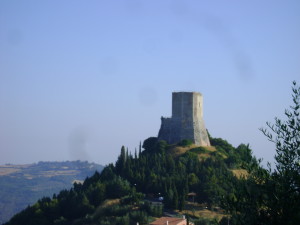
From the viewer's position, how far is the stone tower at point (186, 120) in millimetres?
86562

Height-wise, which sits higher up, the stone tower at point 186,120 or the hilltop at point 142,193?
the stone tower at point 186,120

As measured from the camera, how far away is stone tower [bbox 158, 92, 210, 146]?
86.6 meters

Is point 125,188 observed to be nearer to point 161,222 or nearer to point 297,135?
point 161,222

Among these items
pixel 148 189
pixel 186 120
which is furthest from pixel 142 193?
pixel 186 120

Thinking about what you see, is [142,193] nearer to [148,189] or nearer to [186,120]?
[148,189]

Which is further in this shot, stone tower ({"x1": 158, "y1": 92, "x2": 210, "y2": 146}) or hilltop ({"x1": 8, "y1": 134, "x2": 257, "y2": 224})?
stone tower ({"x1": 158, "y1": 92, "x2": 210, "y2": 146})

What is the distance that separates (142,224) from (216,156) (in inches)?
978

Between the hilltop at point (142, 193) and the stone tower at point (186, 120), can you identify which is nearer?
the hilltop at point (142, 193)

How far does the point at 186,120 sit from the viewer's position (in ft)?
285

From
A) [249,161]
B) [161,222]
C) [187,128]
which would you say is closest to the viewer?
[249,161]

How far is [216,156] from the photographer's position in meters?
80.3

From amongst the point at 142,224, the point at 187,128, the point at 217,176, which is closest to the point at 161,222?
the point at 142,224

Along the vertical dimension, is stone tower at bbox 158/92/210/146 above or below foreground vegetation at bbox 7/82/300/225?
above

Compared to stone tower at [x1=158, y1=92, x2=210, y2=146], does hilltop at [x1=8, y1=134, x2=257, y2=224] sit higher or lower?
lower
